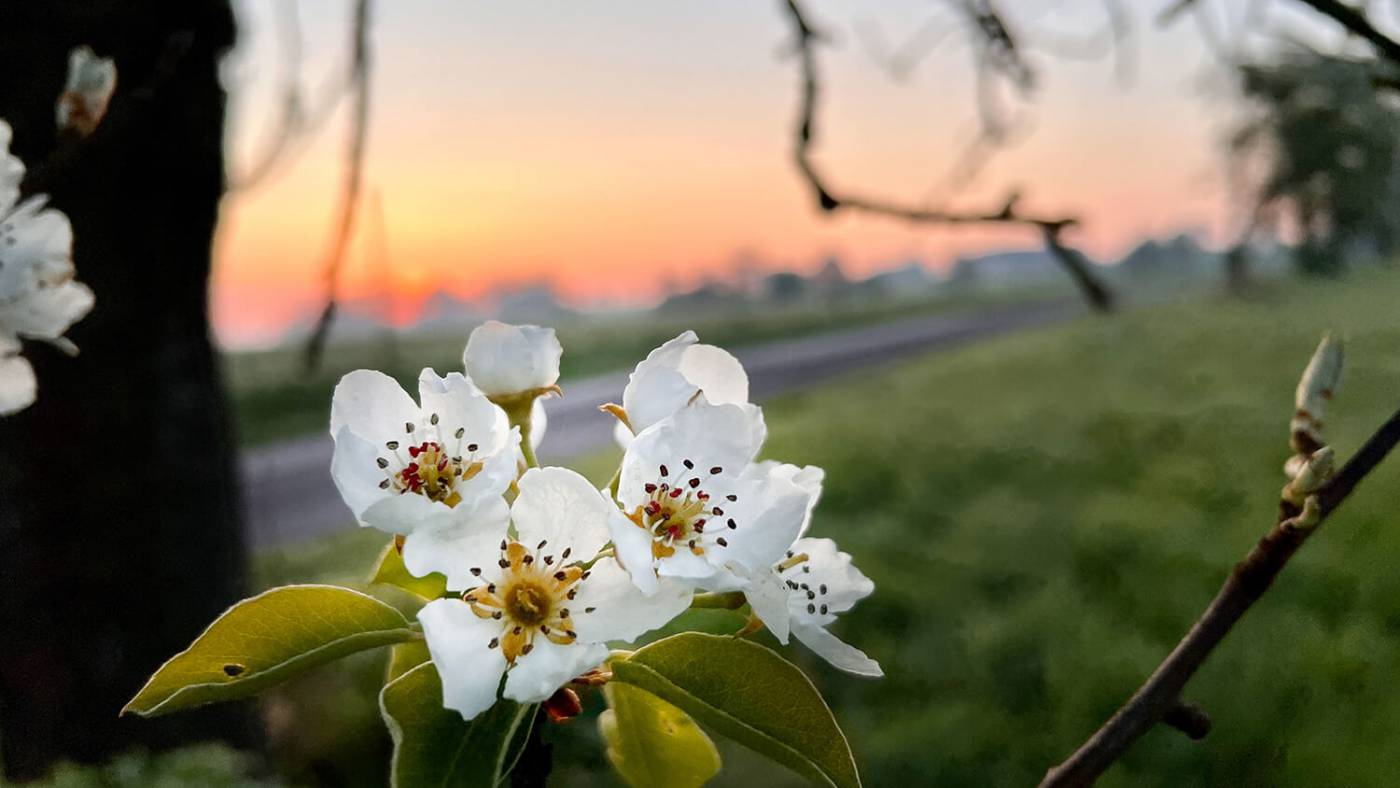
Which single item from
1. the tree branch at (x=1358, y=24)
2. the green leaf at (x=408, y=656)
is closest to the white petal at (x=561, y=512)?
the green leaf at (x=408, y=656)

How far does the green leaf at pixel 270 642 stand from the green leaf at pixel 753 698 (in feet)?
0.52

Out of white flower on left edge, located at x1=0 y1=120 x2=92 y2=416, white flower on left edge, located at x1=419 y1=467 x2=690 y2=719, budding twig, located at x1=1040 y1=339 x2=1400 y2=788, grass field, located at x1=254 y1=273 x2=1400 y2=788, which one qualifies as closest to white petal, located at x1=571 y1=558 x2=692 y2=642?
white flower on left edge, located at x1=419 y1=467 x2=690 y2=719

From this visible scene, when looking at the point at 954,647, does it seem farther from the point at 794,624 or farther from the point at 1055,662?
the point at 794,624

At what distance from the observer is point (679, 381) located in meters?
0.60

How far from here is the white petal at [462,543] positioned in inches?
20.4

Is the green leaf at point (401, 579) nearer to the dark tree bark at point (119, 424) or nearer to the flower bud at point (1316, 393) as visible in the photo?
the flower bud at point (1316, 393)

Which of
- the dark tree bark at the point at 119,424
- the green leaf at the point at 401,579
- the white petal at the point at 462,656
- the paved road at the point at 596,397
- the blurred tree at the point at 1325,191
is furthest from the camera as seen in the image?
the blurred tree at the point at 1325,191

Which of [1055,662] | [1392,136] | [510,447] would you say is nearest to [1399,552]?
[1055,662]

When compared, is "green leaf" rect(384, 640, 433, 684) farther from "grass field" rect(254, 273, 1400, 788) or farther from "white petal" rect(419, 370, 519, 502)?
"grass field" rect(254, 273, 1400, 788)

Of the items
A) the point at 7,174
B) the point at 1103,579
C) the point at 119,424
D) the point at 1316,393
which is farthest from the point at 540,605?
the point at 1103,579

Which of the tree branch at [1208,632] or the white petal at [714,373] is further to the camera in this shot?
the white petal at [714,373]

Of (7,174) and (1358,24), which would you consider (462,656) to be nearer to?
(7,174)

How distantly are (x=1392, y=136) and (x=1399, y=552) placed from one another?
18.1 feet

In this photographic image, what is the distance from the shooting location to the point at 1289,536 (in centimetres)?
53
